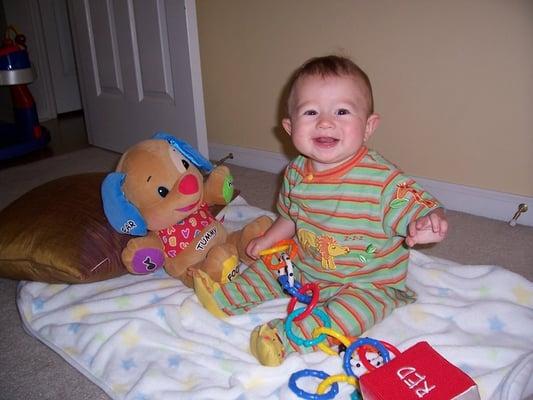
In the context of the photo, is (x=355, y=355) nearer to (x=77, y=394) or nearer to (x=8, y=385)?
(x=77, y=394)

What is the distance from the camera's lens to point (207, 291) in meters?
0.89

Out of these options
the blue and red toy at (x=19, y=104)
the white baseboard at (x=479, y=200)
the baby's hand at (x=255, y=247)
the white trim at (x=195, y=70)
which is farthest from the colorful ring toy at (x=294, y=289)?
the blue and red toy at (x=19, y=104)

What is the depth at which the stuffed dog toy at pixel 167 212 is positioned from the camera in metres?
0.91

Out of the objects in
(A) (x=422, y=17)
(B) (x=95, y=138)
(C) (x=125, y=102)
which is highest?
(A) (x=422, y=17)

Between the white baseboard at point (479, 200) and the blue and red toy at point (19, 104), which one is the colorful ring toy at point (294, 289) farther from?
the blue and red toy at point (19, 104)

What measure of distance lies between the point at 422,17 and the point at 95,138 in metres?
1.63

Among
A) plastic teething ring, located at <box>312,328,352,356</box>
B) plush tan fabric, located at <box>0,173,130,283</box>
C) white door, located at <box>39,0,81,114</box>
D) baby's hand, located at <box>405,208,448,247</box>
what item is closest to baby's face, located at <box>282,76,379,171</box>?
baby's hand, located at <box>405,208,448,247</box>

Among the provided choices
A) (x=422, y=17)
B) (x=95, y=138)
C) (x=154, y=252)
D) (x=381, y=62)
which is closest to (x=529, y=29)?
(x=422, y=17)

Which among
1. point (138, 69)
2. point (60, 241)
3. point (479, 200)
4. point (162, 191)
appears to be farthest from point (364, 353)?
point (138, 69)

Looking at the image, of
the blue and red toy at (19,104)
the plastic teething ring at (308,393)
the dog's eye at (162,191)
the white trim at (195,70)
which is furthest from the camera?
the blue and red toy at (19,104)

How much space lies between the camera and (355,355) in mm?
771

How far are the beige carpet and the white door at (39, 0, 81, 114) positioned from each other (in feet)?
3.88

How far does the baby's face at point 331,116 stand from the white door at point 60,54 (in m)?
2.70

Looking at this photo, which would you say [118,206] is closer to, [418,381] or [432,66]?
[418,381]
